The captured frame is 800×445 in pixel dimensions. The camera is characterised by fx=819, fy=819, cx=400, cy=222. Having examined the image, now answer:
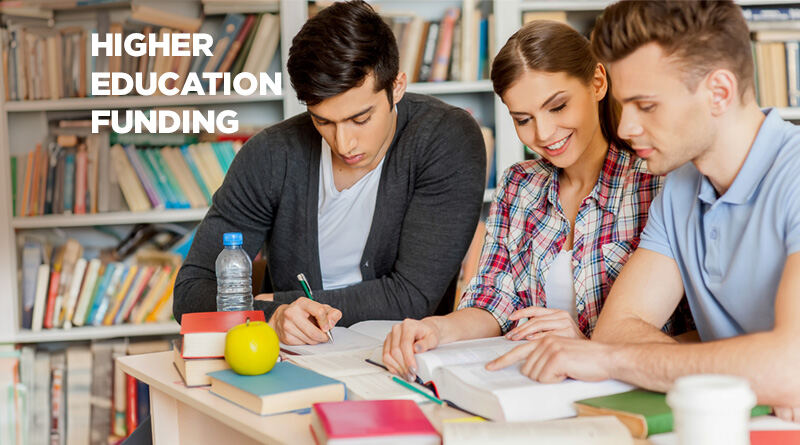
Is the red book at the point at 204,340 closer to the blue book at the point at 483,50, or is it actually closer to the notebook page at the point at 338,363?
the notebook page at the point at 338,363

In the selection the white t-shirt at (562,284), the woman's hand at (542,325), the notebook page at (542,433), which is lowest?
the notebook page at (542,433)

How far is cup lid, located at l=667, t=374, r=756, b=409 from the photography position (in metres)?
0.67

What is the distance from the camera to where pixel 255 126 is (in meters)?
3.16

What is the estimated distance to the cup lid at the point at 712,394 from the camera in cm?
67

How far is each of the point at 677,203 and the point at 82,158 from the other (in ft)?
7.71

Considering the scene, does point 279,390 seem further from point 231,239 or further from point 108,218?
point 108,218

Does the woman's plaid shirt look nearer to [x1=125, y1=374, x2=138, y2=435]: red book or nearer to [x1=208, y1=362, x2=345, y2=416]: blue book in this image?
[x1=208, y1=362, x2=345, y2=416]: blue book

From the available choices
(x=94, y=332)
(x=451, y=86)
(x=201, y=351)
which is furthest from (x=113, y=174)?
(x=201, y=351)

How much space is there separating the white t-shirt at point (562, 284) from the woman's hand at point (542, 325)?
0.16 m

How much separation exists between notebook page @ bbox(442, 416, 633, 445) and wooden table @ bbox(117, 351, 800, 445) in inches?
3.0

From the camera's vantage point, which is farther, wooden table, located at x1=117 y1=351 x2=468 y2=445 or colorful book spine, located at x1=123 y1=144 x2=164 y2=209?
colorful book spine, located at x1=123 y1=144 x2=164 y2=209

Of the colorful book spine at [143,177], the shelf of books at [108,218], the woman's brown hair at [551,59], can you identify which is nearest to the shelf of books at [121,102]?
the colorful book spine at [143,177]

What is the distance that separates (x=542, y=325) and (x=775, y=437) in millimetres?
522

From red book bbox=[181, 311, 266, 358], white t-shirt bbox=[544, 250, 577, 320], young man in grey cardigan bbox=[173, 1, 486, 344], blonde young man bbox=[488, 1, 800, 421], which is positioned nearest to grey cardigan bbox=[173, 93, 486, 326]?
young man in grey cardigan bbox=[173, 1, 486, 344]
